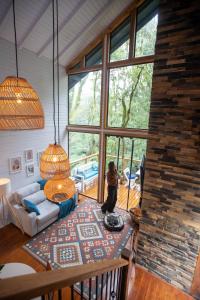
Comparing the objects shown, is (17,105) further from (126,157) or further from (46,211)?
(126,157)

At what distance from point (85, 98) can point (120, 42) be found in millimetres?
1952

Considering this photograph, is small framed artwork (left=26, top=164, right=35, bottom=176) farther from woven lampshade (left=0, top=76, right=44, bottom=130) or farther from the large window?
woven lampshade (left=0, top=76, right=44, bottom=130)

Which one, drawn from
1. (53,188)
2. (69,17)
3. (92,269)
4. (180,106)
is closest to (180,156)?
(180,106)

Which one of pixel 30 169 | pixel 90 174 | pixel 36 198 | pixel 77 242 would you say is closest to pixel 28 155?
pixel 30 169

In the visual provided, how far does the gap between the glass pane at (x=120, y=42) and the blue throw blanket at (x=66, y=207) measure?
Result: 4.45 meters

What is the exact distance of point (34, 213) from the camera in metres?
4.31

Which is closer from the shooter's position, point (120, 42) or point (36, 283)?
point (36, 283)

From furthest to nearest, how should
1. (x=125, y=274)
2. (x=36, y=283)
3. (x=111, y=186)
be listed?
(x=111, y=186) → (x=125, y=274) → (x=36, y=283)

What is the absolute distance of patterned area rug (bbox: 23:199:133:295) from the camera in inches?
148

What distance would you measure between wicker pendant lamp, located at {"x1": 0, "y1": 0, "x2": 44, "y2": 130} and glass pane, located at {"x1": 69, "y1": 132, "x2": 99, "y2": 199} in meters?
4.21

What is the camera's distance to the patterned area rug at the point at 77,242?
148 inches

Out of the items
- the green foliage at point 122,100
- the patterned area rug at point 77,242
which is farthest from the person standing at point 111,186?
the green foliage at point 122,100

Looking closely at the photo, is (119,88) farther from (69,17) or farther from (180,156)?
(180,156)

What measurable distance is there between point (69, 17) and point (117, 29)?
1500 mm
